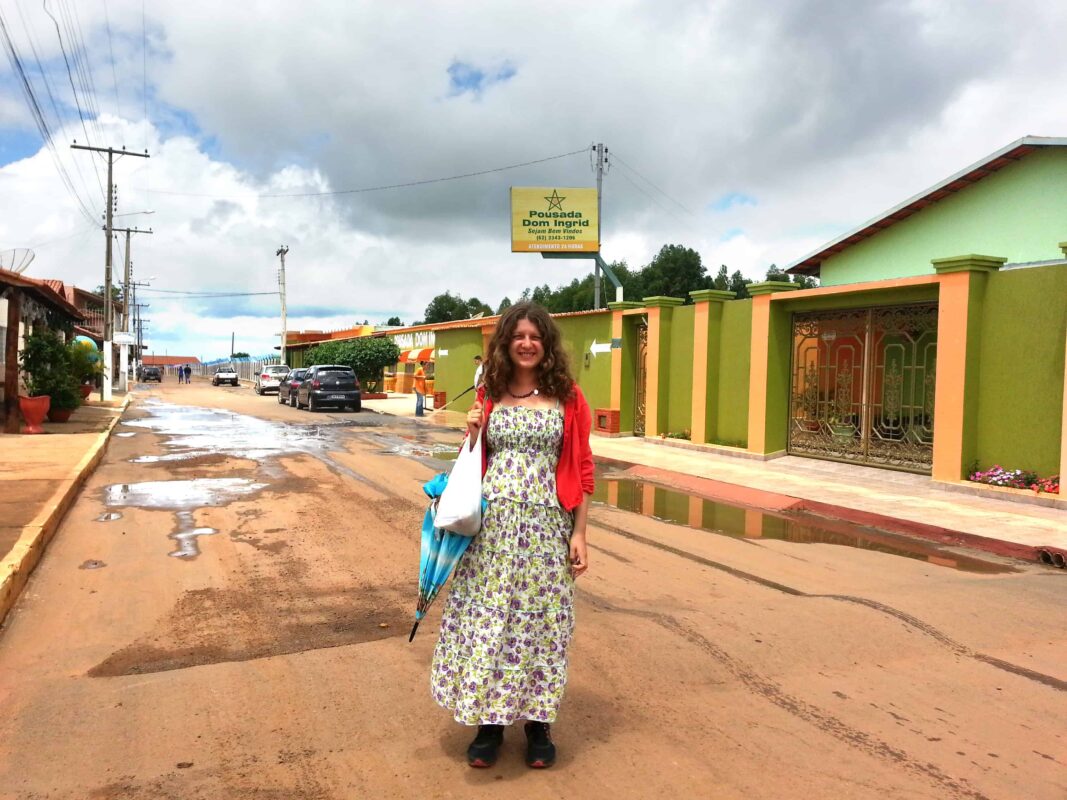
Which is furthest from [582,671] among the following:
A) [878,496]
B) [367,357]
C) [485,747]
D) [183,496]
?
[367,357]

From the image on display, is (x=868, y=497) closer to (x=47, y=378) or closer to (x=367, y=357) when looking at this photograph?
(x=47, y=378)

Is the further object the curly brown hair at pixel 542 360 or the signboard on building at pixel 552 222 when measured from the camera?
the signboard on building at pixel 552 222

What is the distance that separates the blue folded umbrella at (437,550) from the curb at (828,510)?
21.6 feet

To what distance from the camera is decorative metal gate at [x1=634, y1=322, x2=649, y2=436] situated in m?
18.2

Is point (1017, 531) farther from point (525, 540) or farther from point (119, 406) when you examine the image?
point (119, 406)

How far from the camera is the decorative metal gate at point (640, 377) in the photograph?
59.8 feet

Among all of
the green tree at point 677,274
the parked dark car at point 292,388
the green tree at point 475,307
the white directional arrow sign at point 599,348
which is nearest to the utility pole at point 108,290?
the parked dark car at point 292,388

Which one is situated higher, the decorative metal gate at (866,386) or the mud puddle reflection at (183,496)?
the decorative metal gate at (866,386)

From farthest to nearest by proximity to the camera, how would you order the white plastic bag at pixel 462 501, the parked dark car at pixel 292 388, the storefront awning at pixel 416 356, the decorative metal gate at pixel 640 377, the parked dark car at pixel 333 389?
the storefront awning at pixel 416 356
the parked dark car at pixel 292 388
the parked dark car at pixel 333 389
the decorative metal gate at pixel 640 377
the white plastic bag at pixel 462 501

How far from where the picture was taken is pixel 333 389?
92.1ft

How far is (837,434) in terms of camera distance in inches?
531

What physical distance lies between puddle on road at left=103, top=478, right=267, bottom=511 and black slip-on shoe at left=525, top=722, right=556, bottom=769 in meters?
6.67

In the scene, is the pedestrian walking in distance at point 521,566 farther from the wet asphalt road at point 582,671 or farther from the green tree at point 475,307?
the green tree at point 475,307

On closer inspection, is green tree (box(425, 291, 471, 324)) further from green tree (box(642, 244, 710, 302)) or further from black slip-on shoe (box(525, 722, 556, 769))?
black slip-on shoe (box(525, 722, 556, 769))
